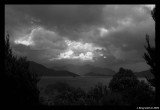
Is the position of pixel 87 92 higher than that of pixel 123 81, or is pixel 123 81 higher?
pixel 123 81

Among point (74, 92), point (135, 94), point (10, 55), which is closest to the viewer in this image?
point (135, 94)

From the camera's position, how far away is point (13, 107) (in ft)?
9.65

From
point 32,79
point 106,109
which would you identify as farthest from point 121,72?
point 106,109

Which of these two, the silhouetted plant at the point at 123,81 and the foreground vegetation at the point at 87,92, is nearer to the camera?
the foreground vegetation at the point at 87,92

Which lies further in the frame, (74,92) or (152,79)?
(74,92)

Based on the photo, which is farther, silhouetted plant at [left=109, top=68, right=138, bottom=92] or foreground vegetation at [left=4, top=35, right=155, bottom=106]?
silhouetted plant at [left=109, top=68, right=138, bottom=92]

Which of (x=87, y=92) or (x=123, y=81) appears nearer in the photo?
(x=87, y=92)
